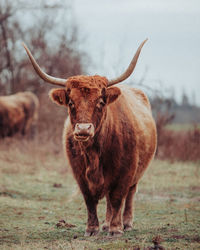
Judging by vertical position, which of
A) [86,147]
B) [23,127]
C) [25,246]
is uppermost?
[86,147]

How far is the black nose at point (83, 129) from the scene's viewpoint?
442cm

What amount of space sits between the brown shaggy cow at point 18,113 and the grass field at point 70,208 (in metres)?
3.13

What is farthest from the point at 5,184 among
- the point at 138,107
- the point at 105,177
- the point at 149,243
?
the point at 149,243

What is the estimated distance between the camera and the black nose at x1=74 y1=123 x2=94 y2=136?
4418 mm

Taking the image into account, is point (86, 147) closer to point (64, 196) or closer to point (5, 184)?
point (64, 196)

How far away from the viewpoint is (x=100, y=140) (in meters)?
5.05

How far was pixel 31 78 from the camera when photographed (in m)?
19.5

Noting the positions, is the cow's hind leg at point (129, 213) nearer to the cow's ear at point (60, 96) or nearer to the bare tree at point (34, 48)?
the cow's ear at point (60, 96)

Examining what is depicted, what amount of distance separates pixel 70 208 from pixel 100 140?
269 centimetres

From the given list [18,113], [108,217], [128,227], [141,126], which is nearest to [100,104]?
[141,126]

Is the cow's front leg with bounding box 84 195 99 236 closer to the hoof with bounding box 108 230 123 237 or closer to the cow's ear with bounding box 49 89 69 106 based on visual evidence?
the hoof with bounding box 108 230 123 237

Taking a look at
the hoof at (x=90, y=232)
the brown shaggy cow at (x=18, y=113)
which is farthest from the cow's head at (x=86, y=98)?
the brown shaggy cow at (x=18, y=113)

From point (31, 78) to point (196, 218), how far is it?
1436cm

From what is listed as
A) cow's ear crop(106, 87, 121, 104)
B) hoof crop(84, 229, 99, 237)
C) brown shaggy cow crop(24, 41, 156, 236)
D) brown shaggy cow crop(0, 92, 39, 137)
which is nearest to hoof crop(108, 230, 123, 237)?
brown shaggy cow crop(24, 41, 156, 236)
